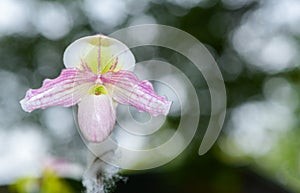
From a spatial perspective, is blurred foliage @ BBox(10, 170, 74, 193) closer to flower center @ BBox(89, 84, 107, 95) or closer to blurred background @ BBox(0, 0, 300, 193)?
flower center @ BBox(89, 84, 107, 95)

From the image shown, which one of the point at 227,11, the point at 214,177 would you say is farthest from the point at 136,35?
the point at 214,177

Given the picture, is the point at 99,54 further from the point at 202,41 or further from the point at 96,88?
the point at 202,41

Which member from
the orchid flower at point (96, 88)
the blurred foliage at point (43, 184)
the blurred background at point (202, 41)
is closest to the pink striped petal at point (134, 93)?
the orchid flower at point (96, 88)

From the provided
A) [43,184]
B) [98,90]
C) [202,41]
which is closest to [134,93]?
[98,90]

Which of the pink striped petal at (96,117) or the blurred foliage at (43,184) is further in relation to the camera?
the blurred foliage at (43,184)

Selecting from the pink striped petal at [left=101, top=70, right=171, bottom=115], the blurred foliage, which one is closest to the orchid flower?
the pink striped petal at [left=101, top=70, right=171, bottom=115]

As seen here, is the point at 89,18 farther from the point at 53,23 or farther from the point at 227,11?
the point at 227,11

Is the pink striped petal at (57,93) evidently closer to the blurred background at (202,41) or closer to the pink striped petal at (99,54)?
the pink striped petal at (99,54)
